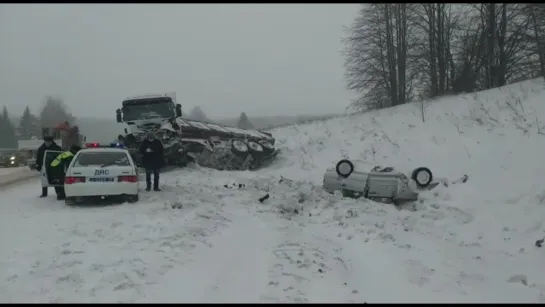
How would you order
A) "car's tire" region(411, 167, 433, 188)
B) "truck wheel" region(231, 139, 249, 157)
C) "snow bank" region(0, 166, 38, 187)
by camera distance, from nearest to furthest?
1. "car's tire" region(411, 167, 433, 188)
2. "snow bank" region(0, 166, 38, 187)
3. "truck wheel" region(231, 139, 249, 157)

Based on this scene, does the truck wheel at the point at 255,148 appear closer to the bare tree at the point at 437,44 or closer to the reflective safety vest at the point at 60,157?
the reflective safety vest at the point at 60,157

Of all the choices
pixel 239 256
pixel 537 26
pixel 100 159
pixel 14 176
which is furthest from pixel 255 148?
pixel 537 26

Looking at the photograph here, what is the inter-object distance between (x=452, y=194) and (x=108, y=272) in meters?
9.20

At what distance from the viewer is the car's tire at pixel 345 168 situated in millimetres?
14328

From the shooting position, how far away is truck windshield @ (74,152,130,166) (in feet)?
43.2

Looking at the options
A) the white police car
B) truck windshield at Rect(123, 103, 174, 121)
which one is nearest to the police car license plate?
the white police car

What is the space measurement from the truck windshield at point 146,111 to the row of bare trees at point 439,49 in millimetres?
15226

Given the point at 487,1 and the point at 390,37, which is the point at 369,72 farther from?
the point at 487,1

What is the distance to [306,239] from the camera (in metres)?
9.30

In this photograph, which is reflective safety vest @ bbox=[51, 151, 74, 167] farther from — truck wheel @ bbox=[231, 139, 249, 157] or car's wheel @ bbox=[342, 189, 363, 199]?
truck wheel @ bbox=[231, 139, 249, 157]

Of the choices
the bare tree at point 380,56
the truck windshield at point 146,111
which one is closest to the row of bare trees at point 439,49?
the bare tree at point 380,56

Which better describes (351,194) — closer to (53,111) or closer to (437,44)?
(437,44)

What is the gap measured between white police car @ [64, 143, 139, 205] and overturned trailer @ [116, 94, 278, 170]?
6.59m

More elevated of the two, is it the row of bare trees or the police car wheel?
the row of bare trees
